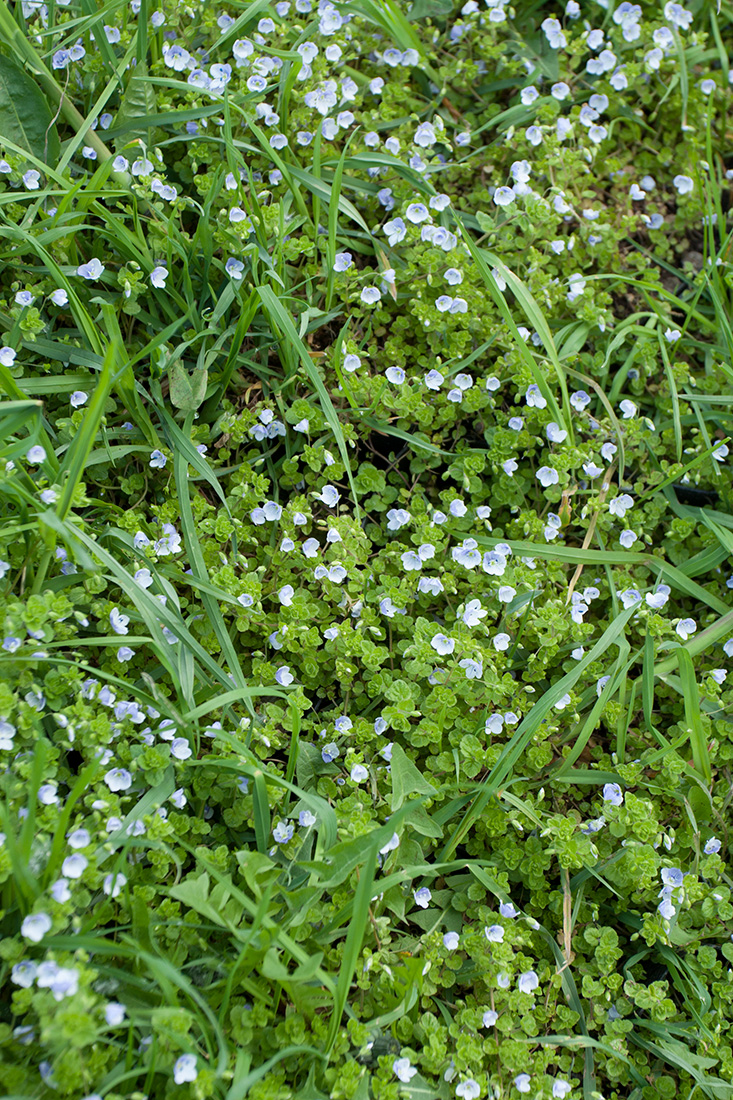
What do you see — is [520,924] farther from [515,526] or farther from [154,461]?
[154,461]

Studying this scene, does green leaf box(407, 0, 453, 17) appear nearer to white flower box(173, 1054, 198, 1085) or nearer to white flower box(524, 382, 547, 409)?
white flower box(524, 382, 547, 409)

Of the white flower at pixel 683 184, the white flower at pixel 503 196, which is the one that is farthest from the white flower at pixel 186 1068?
the white flower at pixel 683 184

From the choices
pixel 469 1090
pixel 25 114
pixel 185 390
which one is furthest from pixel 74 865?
pixel 25 114

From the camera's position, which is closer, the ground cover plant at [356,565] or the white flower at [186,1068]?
the white flower at [186,1068]

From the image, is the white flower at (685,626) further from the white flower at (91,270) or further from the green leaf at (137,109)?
the green leaf at (137,109)

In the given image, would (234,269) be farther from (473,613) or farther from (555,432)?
(473,613)

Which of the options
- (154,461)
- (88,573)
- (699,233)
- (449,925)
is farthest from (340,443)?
(699,233)

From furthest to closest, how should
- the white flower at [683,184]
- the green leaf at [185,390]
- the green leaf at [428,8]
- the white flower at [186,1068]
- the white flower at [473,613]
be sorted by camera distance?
the white flower at [683,184] < the green leaf at [428,8] < the green leaf at [185,390] < the white flower at [473,613] < the white flower at [186,1068]
